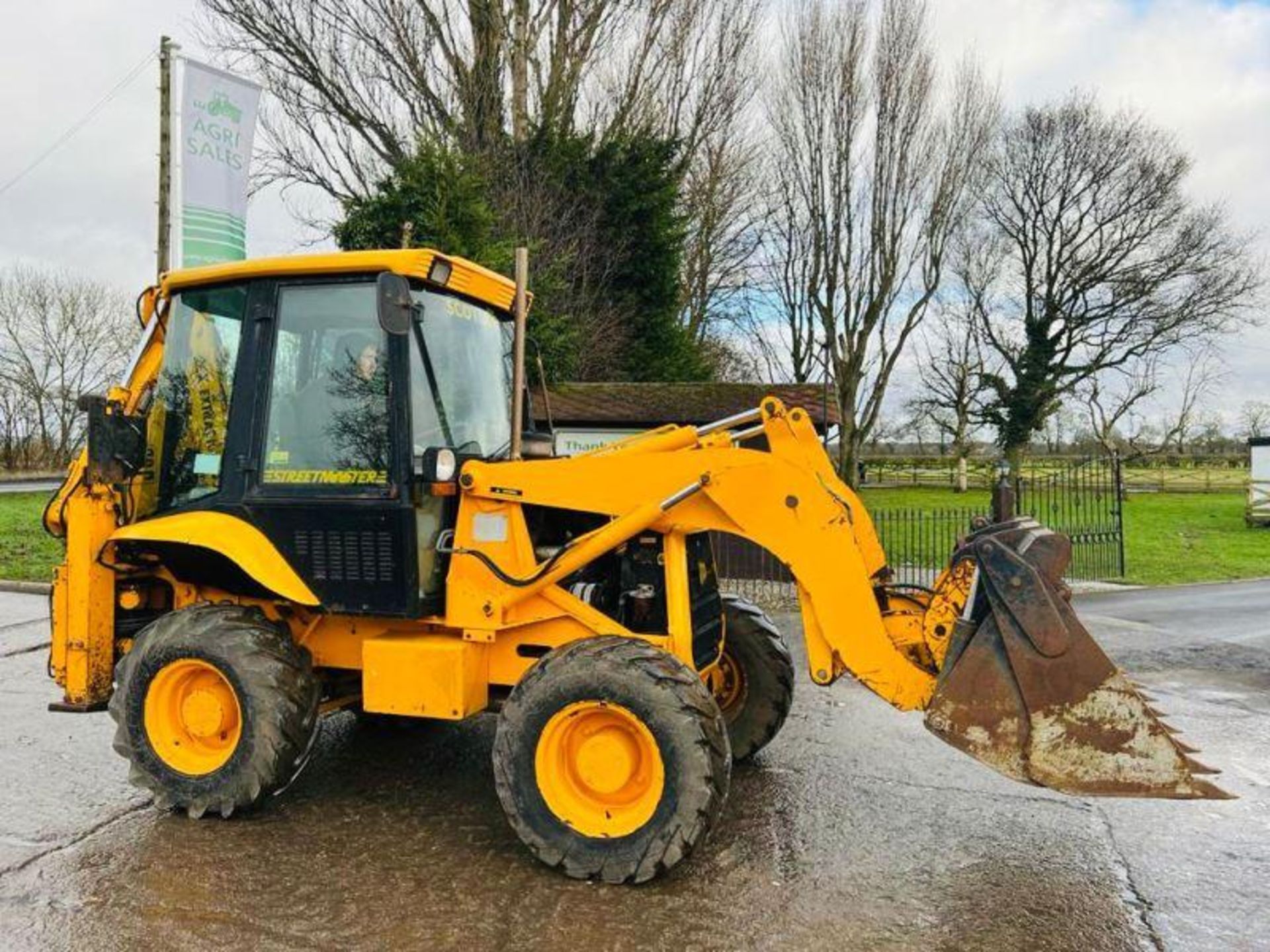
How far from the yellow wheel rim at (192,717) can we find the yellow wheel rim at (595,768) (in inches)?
60.7

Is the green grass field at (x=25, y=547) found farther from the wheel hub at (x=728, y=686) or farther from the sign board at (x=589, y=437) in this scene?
the wheel hub at (x=728, y=686)

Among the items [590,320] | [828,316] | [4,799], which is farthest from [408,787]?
[828,316]

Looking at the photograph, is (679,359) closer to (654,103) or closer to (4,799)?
(654,103)

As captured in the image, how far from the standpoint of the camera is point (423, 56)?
54.1 ft

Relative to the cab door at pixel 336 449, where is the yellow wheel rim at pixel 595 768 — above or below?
below

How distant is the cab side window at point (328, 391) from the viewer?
429 centimetres

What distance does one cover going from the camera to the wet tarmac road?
3381 millimetres

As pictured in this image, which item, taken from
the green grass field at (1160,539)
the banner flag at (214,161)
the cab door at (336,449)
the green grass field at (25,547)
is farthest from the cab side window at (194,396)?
the green grass field at (1160,539)

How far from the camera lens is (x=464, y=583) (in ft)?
14.2

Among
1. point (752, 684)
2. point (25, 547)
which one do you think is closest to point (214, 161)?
point (25, 547)

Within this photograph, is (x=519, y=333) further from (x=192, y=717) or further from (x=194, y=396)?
(x=192, y=717)

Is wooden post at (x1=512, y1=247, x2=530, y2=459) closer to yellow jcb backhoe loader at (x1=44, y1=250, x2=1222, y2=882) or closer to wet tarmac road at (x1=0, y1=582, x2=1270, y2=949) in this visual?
yellow jcb backhoe loader at (x1=44, y1=250, x2=1222, y2=882)

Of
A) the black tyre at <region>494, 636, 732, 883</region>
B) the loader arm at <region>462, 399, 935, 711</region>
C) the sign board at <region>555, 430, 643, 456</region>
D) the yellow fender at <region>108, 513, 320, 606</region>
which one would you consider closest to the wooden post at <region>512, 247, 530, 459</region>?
the loader arm at <region>462, 399, 935, 711</region>

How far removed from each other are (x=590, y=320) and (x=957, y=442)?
2527 centimetres
